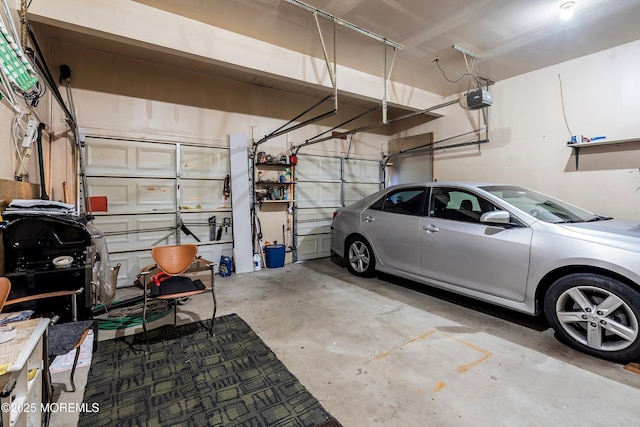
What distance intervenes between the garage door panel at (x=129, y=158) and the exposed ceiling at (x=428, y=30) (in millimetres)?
1201

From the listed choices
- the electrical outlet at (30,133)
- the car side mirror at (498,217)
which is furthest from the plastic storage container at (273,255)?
the car side mirror at (498,217)

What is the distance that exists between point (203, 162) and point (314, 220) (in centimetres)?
225

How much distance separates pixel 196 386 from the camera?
6.02 feet

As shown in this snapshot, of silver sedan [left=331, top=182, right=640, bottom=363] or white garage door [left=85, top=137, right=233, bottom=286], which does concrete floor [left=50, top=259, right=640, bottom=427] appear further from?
white garage door [left=85, top=137, right=233, bottom=286]

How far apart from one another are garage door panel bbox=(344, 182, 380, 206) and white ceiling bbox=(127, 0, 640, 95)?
251 centimetres

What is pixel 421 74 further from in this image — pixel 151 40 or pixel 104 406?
pixel 104 406

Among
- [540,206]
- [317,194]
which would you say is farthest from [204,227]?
[540,206]

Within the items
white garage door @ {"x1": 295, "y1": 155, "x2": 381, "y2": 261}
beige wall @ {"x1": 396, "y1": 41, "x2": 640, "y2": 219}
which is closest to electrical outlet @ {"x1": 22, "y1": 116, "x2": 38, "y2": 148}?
white garage door @ {"x1": 295, "y1": 155, "x2": 381, "y2": 261}

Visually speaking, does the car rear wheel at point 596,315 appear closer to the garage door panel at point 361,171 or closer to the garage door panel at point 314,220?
the garage door panel at point 314,220

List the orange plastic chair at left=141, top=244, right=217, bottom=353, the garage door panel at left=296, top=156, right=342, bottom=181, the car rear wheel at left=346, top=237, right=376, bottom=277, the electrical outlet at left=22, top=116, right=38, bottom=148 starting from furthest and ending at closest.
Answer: the garage door panel at left=296, top=156, right=342, bottom=181 < the car rear wheel at left=346, top=237, right=376, bottom=277 < the electrical outlet at left=22, top=116, right=38, bottom=148 < the orange plastic chair at left=141, top=244, right=217, bottom=353

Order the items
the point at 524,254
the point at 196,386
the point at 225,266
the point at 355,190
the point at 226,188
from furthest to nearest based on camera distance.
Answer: the point at 355,190
the point at 226,188
the point at 225,266
the point at 524,254
the point at 196,386

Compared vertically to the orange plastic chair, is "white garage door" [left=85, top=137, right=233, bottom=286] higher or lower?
higher

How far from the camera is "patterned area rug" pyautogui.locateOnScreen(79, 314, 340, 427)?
157cm

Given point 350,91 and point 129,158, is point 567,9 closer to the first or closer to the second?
point 350,91
